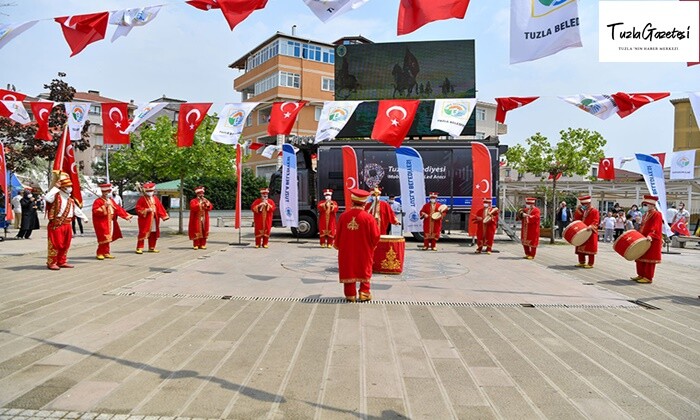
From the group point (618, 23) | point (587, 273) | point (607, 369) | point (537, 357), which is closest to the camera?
point (607, 369)

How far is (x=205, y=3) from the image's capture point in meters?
6.39

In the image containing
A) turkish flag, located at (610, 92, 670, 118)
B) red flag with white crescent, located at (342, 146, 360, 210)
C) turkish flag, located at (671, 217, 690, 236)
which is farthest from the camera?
turkish flag, located at (671, 217, 690, 236)

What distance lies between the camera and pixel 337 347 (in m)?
4.86

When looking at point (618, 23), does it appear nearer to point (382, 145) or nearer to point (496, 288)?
point (496, 288)

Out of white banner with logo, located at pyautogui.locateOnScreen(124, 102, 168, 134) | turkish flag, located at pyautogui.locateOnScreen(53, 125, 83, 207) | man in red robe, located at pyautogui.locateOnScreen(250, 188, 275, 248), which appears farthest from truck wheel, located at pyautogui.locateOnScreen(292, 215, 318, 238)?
turkish flag, located at pyautogui.locateOnScreen(53, 125, 83, 207)

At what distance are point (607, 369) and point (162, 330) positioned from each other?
14.5ft

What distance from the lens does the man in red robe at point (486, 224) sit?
46.8 ft

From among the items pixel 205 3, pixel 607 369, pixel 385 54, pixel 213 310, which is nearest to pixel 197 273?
pixel 213 310

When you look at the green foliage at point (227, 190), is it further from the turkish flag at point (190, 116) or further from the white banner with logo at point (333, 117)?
the white banner with logo at point (333, 117)

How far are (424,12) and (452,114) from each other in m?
5.72

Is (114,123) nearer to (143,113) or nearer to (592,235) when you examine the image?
(143,113)

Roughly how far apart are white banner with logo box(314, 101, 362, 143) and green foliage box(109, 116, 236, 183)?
7939mm

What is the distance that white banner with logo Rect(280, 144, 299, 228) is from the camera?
46.9 feet

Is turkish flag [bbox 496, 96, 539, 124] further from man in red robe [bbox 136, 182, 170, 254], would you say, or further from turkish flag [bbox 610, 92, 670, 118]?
man in red robe [bbox 136, 182, 170, 254]
